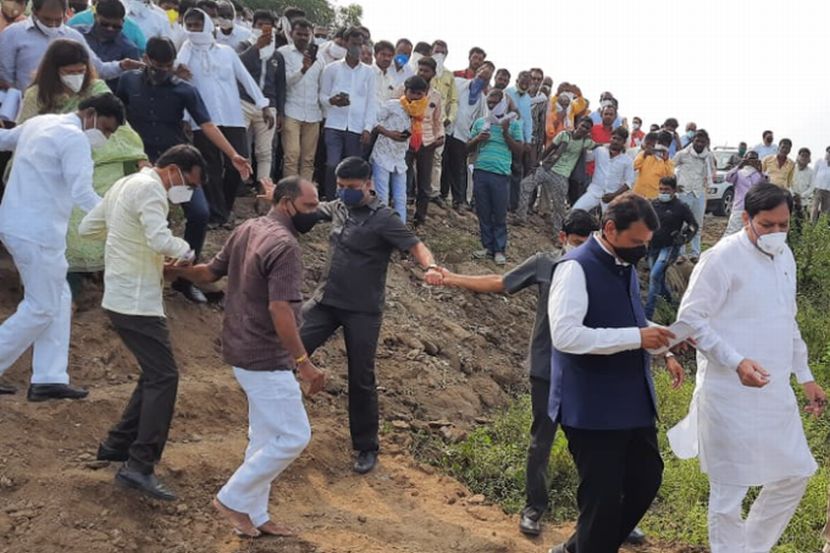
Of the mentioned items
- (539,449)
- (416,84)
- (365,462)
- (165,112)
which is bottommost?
(365,462)

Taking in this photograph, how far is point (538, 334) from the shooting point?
5.08 meters

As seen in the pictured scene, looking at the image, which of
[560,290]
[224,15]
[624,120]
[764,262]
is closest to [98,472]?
[560,290]

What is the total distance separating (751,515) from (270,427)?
2551 millimetres

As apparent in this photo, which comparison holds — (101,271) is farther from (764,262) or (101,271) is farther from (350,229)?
(764,262)

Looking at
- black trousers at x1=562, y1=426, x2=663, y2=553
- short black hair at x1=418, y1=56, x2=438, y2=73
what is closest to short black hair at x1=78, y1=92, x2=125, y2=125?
black trousers at x1=562, y1=426, x2=663, y2=553

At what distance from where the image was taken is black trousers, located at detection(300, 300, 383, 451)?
18.7 feet

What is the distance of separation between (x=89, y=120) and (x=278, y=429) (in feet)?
7.10

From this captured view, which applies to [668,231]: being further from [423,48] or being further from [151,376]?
[151,376]

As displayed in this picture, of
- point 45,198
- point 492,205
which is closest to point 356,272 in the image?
point 45,198

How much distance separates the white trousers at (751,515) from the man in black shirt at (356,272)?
7.70 ft

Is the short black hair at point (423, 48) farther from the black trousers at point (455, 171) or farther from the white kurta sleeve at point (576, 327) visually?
the white kurta sleeve at point (576, 327)

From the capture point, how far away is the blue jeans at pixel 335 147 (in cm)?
924

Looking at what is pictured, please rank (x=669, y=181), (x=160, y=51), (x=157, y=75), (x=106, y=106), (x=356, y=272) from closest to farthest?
(x=106, y=106), (x=356, y=272), (x=160, y=51), (x=157, y=75), (x=669, y=181)

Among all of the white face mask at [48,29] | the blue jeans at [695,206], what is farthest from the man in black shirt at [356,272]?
the blue jeans at [695,206]
